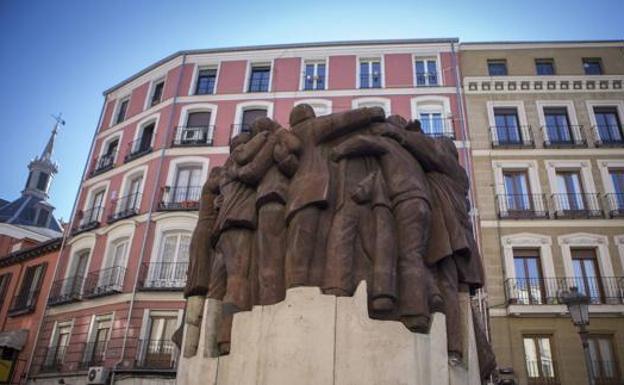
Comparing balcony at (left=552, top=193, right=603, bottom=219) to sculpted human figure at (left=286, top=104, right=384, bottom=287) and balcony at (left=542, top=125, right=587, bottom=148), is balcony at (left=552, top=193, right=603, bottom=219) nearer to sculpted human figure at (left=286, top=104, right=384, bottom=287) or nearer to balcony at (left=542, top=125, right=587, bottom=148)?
balcony at (left=542, top=125, right=587, bottom=148)

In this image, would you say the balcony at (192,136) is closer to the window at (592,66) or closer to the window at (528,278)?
the window at (528,278)

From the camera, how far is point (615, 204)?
62.5ft

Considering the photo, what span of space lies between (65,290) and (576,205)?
73.8ft

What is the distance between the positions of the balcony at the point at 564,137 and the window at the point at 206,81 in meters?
15.8

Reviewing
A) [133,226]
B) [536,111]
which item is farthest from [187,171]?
[536,111]

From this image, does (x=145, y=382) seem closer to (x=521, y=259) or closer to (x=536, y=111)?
(x=521, y=259)

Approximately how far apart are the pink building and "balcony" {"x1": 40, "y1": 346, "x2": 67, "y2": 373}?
0.05 metres

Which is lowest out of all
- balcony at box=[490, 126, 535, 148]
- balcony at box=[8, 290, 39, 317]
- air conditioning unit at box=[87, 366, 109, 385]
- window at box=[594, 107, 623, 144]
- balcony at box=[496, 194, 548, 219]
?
air conditioning unit at box=[87, 366, 109, 385]

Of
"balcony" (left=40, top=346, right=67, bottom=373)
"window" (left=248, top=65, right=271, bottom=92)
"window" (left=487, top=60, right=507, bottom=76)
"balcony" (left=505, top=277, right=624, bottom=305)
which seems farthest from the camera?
"window" (left=248, top=65, right=271, bottom=92)

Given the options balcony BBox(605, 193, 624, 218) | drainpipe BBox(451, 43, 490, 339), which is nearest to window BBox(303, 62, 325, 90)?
drainpipe BBox(451, 43, 490, 339)

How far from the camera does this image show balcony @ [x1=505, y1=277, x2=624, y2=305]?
1727cm

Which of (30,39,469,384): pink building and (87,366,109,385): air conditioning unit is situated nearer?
(87,366,109,385): air conditioning unit

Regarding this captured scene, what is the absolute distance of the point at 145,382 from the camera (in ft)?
56.2

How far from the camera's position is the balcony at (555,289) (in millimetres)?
17266
